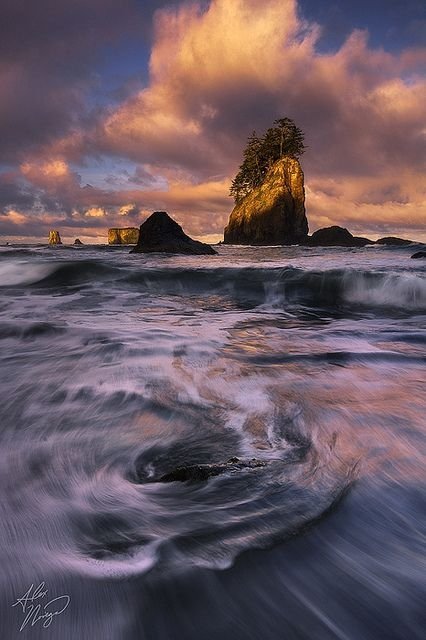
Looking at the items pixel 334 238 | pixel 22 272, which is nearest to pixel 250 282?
pixel 22 272

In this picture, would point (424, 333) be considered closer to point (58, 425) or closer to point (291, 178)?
point (58, 425)

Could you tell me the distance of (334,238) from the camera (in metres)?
46.3

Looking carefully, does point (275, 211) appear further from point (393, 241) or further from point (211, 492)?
point (211, 492)

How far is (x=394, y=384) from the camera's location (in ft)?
9.96

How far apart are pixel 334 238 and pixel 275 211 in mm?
9549

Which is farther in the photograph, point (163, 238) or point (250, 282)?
point (163, 238)

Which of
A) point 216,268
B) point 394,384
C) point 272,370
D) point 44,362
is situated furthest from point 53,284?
point 394,384

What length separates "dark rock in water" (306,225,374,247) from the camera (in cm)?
4594

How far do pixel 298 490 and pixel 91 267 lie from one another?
1128 centimetres
